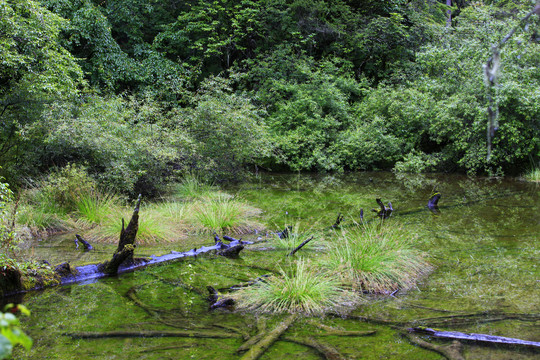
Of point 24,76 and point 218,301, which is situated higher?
point 24,76

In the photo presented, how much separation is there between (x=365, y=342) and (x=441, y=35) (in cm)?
1946

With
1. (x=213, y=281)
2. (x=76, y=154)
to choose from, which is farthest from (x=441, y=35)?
(x=213, y=281)

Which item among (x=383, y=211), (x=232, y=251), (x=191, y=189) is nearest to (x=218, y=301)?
(x=232, y=251)

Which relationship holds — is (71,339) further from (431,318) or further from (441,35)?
(441,35)

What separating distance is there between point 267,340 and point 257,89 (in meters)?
18.1

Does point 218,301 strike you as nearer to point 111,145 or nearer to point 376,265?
point 376,265

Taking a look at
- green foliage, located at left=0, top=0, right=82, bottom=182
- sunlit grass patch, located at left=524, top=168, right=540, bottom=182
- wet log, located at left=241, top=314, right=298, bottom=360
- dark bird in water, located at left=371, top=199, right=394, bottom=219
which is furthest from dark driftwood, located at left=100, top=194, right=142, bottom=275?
sunlit grass patch, located at left=524, top=168, right=540, bottom=182

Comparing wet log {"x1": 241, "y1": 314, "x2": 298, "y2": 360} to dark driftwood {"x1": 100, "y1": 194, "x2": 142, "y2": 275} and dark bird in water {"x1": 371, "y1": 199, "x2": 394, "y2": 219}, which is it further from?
dark bird in water {"x1": 371, "y1": 199, "x2": 394, "y2": 219}

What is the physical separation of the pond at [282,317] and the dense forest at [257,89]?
357 cm

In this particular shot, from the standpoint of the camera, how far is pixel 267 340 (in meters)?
3.87

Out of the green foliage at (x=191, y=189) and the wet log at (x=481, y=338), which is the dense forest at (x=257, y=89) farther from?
the wet log at (x=481, y=338)

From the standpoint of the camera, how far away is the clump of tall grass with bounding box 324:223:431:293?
5.36m

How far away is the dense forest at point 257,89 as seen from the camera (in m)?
9.66

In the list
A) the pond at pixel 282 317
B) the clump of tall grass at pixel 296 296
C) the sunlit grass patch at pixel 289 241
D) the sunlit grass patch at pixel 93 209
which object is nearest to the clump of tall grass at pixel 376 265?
the pond at pixel 282 317
